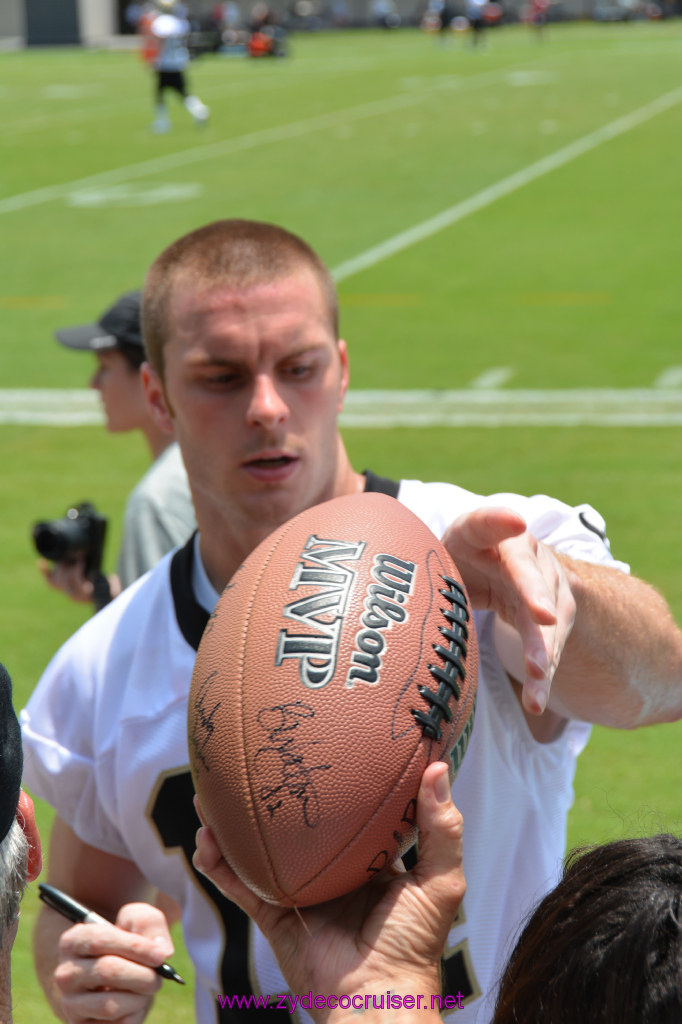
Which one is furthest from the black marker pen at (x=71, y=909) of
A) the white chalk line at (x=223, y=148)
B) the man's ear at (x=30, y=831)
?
the white chalk line at (x=223, y=148)

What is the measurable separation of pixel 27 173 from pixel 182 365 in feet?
65.7

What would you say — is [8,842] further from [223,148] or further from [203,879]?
[223,148]

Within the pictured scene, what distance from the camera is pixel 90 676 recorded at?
271cm

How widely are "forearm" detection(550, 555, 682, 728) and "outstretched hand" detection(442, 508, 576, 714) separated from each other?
0.09 metres

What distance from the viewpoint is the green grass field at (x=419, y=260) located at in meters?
7.28

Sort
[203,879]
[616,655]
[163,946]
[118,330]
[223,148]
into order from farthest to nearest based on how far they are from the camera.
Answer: [223,148]
[118,330]
[203,879]
[163,946]
[616,655]

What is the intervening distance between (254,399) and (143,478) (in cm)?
223

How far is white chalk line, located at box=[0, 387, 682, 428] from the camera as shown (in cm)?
937

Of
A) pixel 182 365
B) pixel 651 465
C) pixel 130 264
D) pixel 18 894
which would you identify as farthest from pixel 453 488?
pixel 130 264

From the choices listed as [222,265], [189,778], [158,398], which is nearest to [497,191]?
[158,398]

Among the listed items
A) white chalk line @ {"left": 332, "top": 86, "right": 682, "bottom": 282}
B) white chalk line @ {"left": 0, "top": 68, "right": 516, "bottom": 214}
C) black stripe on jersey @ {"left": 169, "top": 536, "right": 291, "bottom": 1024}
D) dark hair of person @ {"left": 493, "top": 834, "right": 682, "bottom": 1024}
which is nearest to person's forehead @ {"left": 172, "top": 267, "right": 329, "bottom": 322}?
black stripe on jersey @ {"left": 169, "top": 536, "right": 291, "bottom": 1024}

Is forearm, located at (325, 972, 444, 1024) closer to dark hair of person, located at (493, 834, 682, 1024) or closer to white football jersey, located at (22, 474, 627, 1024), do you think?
dark hair of person, located at (493, 834, 682, 1024)
